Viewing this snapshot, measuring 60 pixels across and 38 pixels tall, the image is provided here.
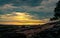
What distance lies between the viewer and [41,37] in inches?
1326

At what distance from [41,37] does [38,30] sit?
202 cm

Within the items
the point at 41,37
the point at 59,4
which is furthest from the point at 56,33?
the point at 59,4

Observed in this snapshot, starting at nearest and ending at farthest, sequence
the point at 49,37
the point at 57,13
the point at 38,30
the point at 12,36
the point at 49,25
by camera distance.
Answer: the point at 12,36 → the point at 49,37 → the point at 38,30 → the point at 49,25 → the point at 57,13

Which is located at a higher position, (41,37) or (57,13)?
(57,13)

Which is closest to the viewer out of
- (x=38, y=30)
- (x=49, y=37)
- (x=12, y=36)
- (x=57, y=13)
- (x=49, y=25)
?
(x=12, y=36)

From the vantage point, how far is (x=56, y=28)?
115 feet

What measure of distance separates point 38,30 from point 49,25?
4.06m

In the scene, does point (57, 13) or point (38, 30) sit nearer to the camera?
point (38, 30)

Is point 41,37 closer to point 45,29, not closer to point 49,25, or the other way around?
point 45,29

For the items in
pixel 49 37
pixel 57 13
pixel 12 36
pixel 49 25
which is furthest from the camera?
pixel 57 13

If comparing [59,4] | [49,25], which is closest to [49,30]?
[49,25]

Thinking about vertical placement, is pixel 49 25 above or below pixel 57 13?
→ below

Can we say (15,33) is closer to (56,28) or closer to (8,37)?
(8,37)

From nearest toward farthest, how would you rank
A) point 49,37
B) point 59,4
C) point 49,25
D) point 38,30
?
point 49,37, point 38,30, point 49,25, point 59,4
